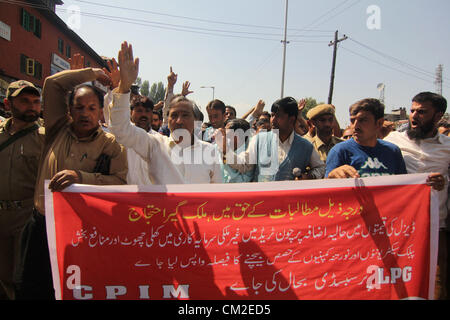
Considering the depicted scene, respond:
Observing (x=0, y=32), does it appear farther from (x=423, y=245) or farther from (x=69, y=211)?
(x=423, y=245)

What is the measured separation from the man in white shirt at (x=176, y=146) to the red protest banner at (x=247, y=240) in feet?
1.23

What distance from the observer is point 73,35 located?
24.8 m

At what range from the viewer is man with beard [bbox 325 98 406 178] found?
2.52 meters

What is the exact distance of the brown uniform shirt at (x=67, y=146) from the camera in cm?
223

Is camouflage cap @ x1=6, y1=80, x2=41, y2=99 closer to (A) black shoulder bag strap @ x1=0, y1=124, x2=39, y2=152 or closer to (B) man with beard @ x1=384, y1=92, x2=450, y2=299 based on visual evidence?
(A) black shoulder bag strap @ x1=0, y1=124, x2=39, y2=152

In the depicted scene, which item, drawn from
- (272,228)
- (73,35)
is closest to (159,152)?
(272,228)

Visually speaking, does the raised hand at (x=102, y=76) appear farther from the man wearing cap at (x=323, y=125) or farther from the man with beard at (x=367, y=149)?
the man wearing cap at (x=323, y=125)

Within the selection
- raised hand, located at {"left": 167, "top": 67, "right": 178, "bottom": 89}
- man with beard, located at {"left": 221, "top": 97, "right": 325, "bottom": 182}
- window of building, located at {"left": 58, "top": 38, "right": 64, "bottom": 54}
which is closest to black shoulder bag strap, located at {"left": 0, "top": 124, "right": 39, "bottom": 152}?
man with beard, located at {"left": 221, "top": 97, "right": 325, "bottom": 182}

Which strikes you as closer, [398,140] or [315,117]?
[398,140]

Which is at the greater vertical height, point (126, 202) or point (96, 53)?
point (96, 53)

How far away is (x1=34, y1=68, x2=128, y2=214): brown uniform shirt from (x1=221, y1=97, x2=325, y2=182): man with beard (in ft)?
4.03

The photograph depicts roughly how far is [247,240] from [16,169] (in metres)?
2.16

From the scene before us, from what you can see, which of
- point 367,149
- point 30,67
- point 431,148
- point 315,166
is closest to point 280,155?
point 315,166
